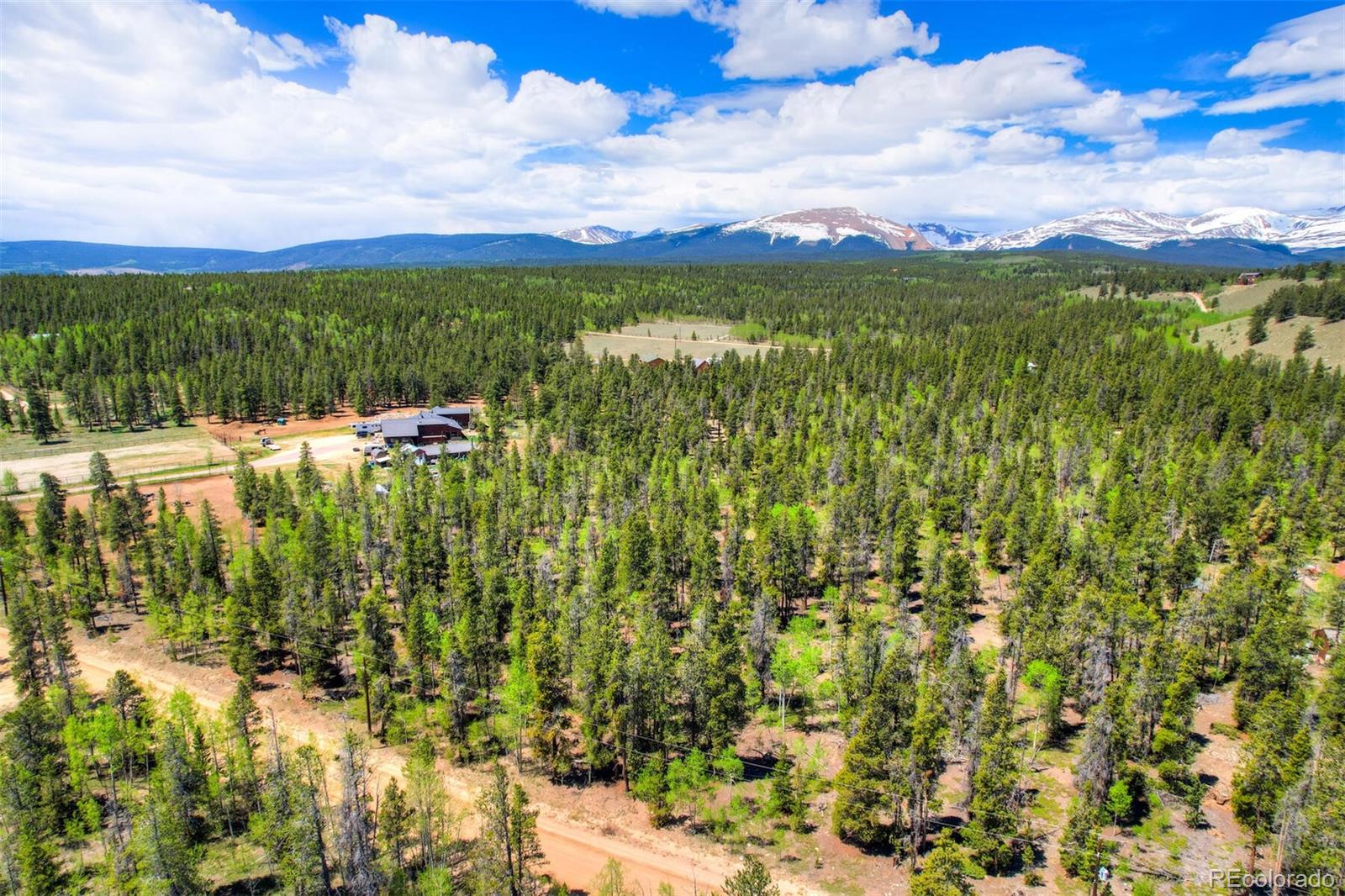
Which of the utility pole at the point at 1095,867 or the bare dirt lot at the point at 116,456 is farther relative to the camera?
the bare dirt lot at the point at 116,456

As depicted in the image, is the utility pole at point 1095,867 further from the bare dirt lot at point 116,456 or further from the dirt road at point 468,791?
the bare dirt lot at point 116,456

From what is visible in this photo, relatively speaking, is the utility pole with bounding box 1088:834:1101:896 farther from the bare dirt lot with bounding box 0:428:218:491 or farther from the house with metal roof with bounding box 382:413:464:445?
the bare dirt lot with bounding box 0:428:218:491

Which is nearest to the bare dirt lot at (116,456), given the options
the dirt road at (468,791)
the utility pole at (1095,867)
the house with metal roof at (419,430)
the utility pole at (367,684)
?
the house with metal roof at (419,430)

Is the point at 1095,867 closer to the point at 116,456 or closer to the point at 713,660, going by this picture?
the point at 713,660

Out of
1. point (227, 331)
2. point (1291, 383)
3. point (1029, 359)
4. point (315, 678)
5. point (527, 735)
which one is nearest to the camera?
point (527, 735)

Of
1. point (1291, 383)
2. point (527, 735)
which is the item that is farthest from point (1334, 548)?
point (527, 735)

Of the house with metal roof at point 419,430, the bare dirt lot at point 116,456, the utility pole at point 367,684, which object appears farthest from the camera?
the house with metal roof at point 419,430

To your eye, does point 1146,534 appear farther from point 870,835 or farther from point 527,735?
point 527,735
